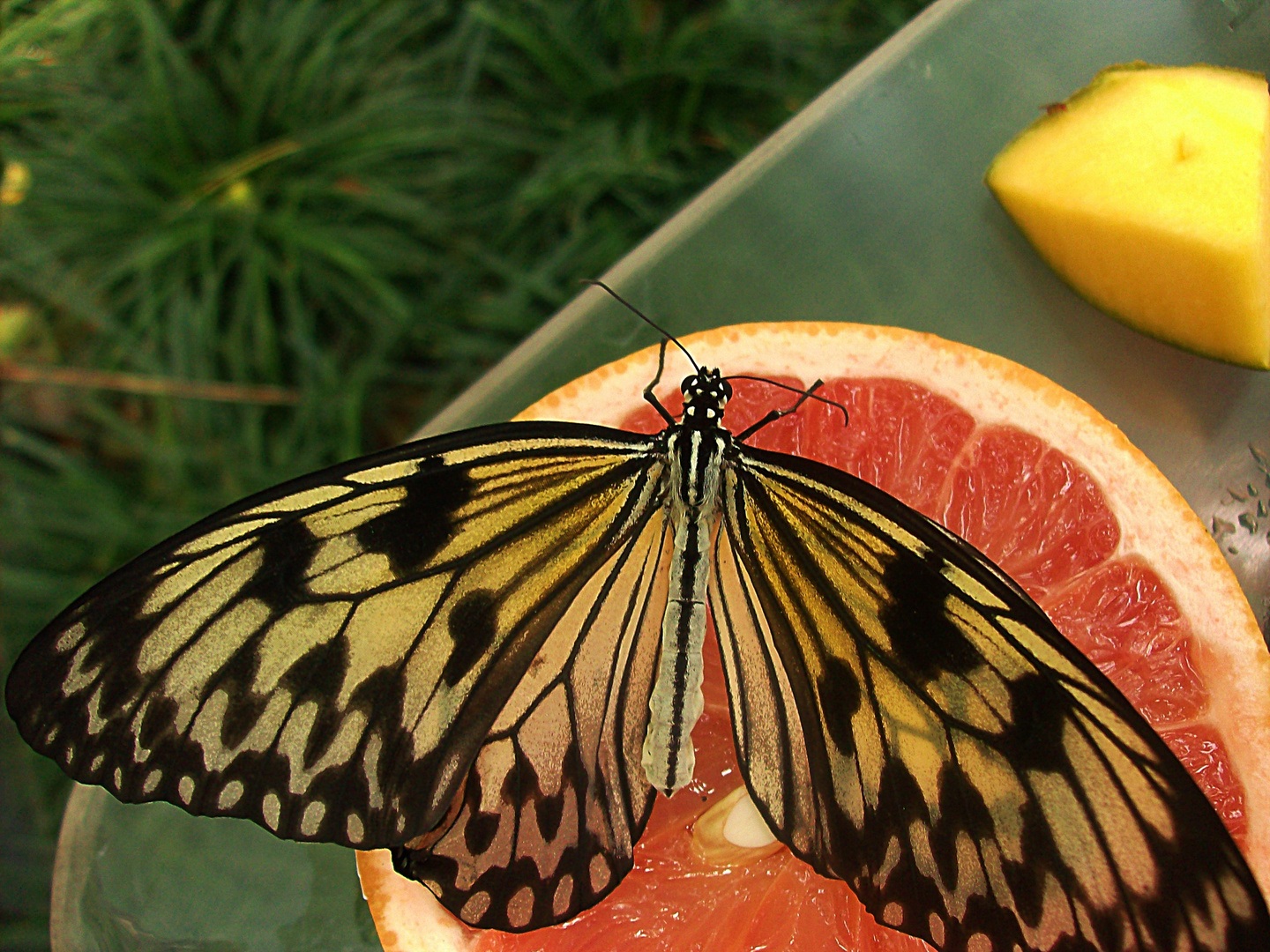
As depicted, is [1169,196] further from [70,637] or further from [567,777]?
[70,637]

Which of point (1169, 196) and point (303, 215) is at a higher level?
point (303, 215)

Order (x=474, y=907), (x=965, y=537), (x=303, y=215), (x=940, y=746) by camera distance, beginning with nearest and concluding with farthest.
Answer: (x=940, y=746) < (x=474, y=907) < (x=965, y=537) < (x=303, y=215)

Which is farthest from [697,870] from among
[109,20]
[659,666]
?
[109,20]

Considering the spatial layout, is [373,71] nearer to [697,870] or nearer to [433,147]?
[433,147]

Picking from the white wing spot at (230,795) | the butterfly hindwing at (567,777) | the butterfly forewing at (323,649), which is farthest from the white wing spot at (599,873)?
the white wing spot at (230,795)

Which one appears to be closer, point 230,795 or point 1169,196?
point 230,795

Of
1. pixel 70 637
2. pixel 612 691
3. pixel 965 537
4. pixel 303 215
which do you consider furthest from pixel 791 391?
pixel 303 215

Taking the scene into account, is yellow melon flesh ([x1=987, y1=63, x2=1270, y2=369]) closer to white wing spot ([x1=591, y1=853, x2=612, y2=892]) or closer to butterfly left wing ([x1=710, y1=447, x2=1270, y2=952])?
butterfly left wing ([x1=710, y1=447, x2=1270, y2=952])

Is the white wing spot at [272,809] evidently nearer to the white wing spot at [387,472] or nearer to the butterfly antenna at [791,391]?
the white wing spot at [387,472]

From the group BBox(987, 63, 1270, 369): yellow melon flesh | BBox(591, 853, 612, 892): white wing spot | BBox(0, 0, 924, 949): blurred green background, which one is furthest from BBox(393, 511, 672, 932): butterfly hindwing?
BBox(0, 0, 924, 949): blurred green background
